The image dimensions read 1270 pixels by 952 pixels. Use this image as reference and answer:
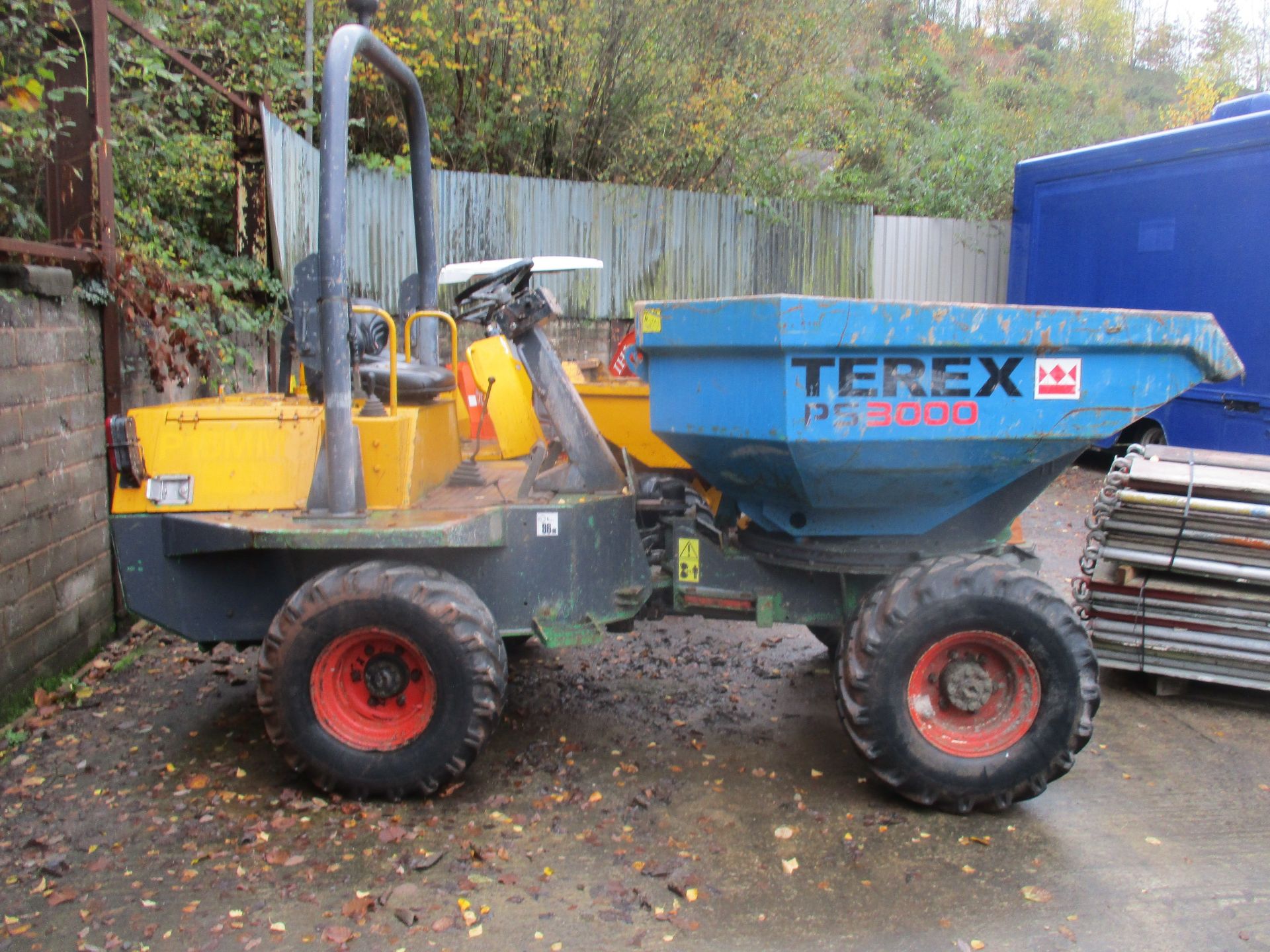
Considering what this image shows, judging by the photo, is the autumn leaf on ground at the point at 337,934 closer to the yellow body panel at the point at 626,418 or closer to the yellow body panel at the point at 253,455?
the yellow body panel at the point at 253,455

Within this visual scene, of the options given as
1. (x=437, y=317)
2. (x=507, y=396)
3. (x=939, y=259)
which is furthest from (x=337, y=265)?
(x=939, y=259)

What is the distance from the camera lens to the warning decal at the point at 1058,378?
138 inches

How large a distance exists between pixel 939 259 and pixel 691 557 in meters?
10.6

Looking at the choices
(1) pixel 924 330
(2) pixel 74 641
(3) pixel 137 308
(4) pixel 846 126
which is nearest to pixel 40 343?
(3) pixel 137 308

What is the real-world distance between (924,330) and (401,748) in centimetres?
223

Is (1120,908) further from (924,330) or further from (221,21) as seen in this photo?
(221,21)

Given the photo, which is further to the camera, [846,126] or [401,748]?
[846,126]

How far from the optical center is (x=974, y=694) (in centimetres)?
372

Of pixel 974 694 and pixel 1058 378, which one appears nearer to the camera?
pixel 1058 378

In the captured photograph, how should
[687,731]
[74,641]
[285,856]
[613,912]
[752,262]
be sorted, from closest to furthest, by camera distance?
[613,912]
[285,856]
[687,731]
[74,641]
[752,262]

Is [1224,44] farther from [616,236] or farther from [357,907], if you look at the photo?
[357,907]

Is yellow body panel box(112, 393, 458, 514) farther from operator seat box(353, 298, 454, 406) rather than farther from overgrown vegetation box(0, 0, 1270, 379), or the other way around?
overgrown vegetation box(0, 0, 1270, 379)

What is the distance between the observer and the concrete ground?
2947 millimetres

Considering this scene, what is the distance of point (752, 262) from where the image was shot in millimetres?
12406
